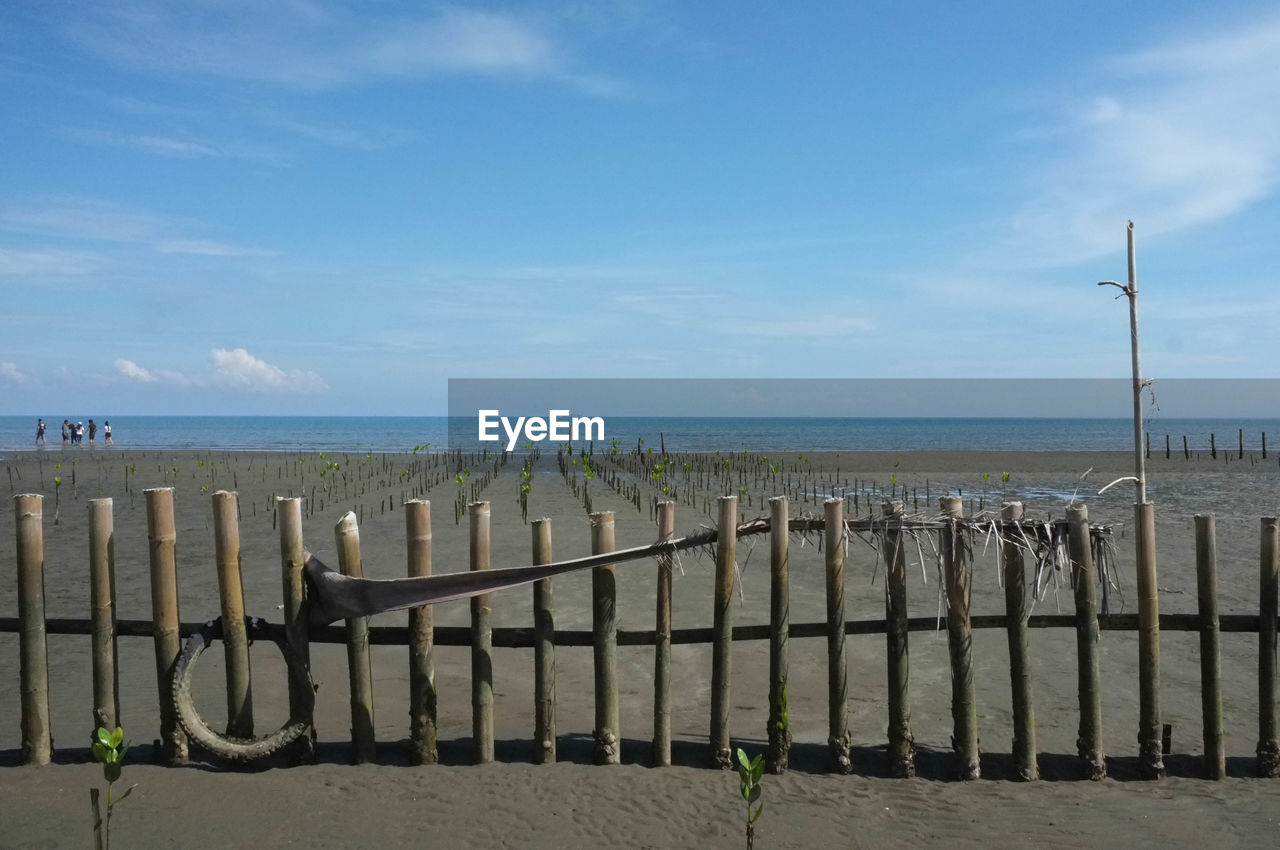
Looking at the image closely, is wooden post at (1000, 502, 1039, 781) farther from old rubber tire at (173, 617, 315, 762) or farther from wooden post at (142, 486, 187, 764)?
wooden post at (142, 486, 187, 764)

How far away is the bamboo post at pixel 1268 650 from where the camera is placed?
6.00 meters

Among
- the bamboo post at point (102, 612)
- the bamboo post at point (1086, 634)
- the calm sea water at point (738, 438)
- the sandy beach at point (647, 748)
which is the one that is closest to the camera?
the sandy beach at point (647, 748)

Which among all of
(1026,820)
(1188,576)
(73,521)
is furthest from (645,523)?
(1026,820)

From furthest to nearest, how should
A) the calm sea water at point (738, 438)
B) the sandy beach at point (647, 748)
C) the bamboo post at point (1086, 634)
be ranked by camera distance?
the calm sea water at point (738, 438), the bamboo post at point (1086, 634), the sandy beach at point (647, 748)

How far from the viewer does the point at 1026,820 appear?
217 inches

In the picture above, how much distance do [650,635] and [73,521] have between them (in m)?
17.4

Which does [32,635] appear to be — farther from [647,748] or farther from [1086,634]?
[1086,634]

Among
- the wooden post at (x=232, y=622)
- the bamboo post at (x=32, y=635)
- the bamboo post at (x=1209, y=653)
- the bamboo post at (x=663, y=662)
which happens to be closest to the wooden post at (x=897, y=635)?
the bamboo post at (x=663, y=662)

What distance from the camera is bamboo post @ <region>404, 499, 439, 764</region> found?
19.5 ft

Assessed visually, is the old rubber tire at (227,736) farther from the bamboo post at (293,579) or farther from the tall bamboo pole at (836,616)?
the tall bamboo pole at (836,616)

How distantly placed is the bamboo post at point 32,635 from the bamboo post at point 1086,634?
6768 mm

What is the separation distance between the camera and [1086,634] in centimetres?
593

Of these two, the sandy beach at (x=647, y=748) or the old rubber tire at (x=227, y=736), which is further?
the old rubber tire at (x=227, y=736)

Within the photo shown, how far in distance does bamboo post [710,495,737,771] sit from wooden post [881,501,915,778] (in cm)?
100
